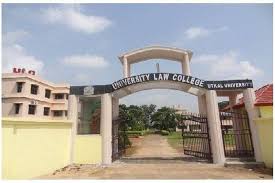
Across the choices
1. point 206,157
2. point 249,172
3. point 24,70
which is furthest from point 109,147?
point 24,70

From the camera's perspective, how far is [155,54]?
1301 cm

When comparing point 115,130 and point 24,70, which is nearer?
point 115,130

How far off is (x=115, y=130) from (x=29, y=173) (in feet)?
16.7

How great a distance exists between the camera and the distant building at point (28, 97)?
102 ft

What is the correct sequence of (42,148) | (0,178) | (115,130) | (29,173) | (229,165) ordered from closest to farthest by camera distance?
1. (0,178)
2. (29,173)
3. (42,148)
4. (229,165)
5. (115,130)

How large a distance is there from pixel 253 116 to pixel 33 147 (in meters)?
9.30

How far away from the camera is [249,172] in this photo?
948 cm

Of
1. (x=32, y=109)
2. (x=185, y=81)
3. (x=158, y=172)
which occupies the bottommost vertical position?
(x=158, y=172)

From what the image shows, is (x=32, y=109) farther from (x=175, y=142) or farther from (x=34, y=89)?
(x=175, y=142)

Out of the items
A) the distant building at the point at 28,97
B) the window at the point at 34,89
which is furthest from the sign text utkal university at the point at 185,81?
the window at the point at 34,89

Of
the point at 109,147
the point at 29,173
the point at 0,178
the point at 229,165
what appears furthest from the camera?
the point at 109,147

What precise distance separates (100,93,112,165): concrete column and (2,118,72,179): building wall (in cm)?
161

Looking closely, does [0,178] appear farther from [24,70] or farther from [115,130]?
[24,70]

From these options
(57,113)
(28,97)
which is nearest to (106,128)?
(28,97)
